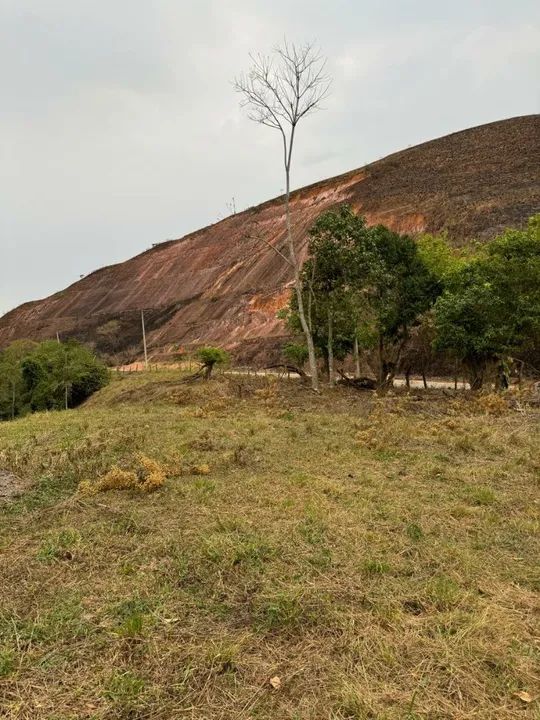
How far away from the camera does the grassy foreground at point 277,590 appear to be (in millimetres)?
2936

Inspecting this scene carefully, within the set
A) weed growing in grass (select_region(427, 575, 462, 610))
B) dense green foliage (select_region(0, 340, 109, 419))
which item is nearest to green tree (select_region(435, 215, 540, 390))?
weed growing in grass (select_region(427, 575, 462, 610))

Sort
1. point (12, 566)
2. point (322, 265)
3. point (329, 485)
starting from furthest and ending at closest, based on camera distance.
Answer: point (322, 265), point (329, 485), point (12, 566)

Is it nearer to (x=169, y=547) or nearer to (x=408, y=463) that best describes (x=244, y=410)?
(x=408, y=463)

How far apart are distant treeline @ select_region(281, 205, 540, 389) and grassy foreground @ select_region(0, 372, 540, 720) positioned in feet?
26.0

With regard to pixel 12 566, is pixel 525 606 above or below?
below

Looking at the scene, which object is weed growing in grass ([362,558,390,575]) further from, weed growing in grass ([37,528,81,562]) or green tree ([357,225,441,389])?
green tree ([357,225,441,389])

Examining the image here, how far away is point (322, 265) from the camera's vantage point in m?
20.1

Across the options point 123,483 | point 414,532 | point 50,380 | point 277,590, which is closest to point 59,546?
point 123,483

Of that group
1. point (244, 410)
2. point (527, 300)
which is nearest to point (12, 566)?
point (244, 410)

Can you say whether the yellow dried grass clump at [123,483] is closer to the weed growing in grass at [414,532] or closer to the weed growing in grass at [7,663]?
the weed growing in grass at [414,532]

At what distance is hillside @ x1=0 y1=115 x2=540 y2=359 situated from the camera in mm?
38344

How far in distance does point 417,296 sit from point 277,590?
55.0 feet

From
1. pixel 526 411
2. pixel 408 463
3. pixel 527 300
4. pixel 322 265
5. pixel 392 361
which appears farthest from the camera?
pixel 392 361

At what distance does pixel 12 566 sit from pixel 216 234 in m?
63.7
